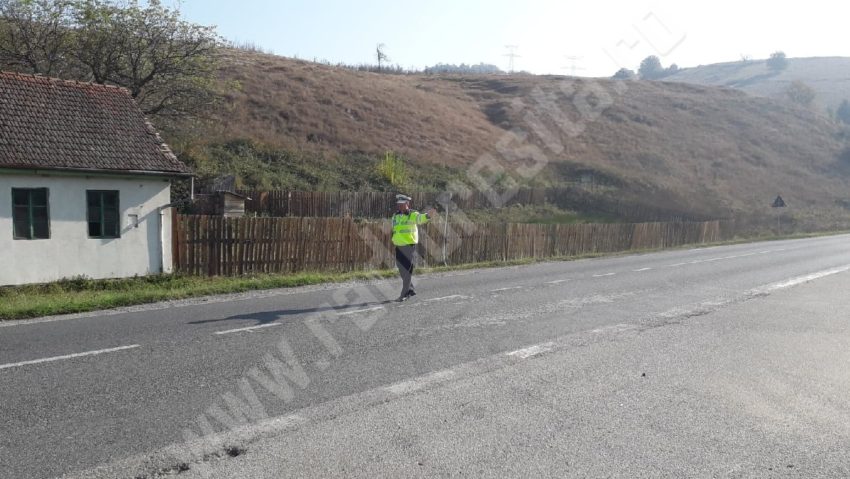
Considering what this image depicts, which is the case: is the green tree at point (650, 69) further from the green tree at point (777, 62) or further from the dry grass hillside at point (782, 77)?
the green tree at point (777, 62)

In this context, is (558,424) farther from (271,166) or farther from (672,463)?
(271,166)

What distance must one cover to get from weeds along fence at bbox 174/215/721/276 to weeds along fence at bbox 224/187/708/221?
9.78 meters

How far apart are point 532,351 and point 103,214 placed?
11954 millimetres

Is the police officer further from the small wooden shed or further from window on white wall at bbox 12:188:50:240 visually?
the small wooden shed

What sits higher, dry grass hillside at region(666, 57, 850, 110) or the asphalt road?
dry grass hillside at region(666, 57, 850, 110)

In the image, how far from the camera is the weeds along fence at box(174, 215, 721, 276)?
16.4 meters

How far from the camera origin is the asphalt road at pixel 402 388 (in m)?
4.95

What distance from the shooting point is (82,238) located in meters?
15.5

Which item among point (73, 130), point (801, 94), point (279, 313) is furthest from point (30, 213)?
point (801, 94)

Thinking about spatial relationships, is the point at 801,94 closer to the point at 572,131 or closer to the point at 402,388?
the point at 572,131

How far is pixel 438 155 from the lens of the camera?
175 feet

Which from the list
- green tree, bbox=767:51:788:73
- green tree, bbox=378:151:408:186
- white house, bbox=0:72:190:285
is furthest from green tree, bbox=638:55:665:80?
white house, bbox=0:72:190:285

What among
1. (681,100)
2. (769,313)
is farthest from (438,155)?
(681,100)

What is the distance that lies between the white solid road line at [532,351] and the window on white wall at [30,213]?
11.8m
